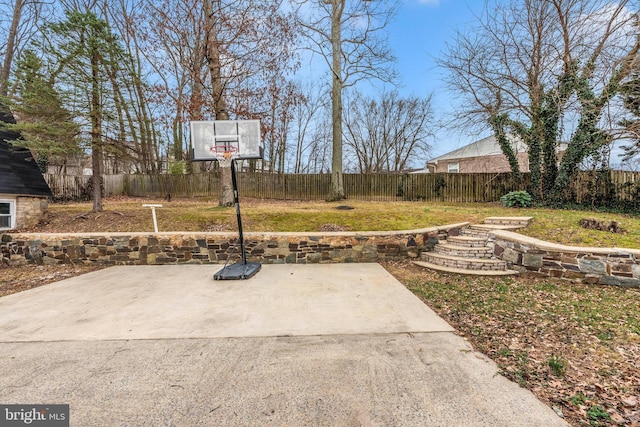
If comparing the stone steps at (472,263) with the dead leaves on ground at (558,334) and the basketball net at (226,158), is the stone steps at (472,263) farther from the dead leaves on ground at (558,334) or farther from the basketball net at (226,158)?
the basketball net at (226,158)

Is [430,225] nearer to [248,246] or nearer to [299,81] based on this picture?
[248,246]

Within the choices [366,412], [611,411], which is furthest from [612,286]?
[366,412]

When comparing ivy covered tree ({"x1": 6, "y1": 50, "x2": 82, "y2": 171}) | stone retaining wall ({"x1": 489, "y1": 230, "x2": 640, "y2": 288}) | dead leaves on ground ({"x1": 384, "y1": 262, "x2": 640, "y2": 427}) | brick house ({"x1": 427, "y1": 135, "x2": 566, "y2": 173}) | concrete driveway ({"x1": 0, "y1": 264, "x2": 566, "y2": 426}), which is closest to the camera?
concrete driveway ({"x1": 0, "y1": 264, "x2": 566, "y2": 426})

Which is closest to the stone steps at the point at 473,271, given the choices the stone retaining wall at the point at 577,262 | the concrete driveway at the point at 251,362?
the stone retaining wall at the point at 577,262

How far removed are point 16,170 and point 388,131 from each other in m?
22.4

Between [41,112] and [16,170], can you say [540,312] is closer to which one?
[41,112]

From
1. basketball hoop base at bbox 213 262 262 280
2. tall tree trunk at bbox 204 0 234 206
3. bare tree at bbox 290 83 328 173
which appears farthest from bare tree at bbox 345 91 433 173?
basketball hoop base at bbox 213 262 262 280

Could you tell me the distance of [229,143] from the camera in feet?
17.4

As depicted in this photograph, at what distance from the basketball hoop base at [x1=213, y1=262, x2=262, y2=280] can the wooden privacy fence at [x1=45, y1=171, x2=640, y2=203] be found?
9134 millimetres

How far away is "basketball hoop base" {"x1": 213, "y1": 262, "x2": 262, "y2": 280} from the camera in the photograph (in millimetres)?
4707

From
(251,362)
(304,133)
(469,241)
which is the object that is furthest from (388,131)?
(251,362)

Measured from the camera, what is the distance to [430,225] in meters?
6.57

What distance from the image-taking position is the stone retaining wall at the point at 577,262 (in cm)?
425

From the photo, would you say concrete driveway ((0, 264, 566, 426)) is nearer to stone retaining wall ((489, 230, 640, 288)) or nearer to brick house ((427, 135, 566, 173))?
stone retaining wall ((489, 230, 640, 288))
